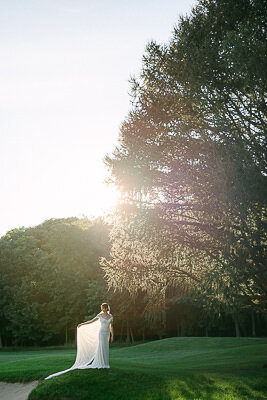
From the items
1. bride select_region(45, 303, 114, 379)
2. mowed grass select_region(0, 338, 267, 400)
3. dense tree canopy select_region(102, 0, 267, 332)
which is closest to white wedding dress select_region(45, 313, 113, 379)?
bride select_region(45, 303, 114, 379)

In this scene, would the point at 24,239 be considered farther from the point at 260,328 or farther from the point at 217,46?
the point at 217,46

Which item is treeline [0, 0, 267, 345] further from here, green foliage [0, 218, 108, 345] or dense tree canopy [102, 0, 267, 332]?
green foliage [0, 218, 108, 345]

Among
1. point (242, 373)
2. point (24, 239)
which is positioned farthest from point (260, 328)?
point (242, 373)

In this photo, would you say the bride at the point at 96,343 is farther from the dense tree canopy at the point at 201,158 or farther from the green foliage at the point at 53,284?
the green foliage at the point at 53,284

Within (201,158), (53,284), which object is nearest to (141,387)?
(201,158)

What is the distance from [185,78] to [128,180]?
4654 mm

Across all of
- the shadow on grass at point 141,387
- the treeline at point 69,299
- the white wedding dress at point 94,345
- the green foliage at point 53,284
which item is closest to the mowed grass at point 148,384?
the shadow on grass at point 141,387

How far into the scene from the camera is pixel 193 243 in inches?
680

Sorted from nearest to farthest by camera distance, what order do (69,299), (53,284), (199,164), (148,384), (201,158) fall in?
(148,384) → (199,164) → (201,158) → (69,299) → (53,284)

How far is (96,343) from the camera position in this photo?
1424 cm

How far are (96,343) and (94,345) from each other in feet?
0.49

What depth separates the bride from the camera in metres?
14.0

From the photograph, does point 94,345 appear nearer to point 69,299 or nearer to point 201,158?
point 201,158

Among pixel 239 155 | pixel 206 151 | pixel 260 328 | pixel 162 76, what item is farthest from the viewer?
pixel 260 328
